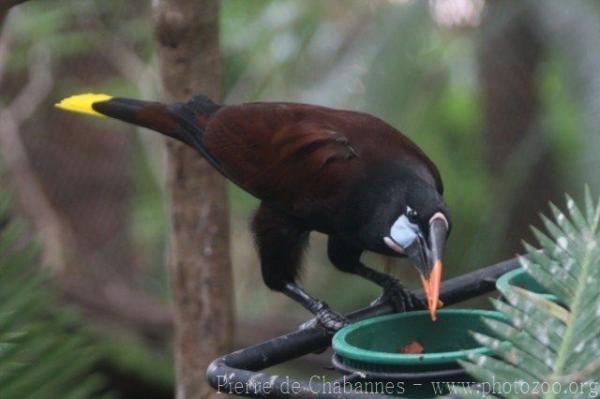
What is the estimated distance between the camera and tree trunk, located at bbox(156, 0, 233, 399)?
2293mm

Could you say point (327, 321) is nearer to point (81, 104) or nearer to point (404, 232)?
point (404, 232)

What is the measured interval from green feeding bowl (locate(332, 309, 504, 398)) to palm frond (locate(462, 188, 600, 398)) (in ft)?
1.29

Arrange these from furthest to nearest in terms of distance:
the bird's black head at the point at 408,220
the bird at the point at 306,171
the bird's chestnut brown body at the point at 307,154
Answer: the bird's chestnut brown body at the point at 307,154 → the bird at the point at 306,171 → the bird's black head at the point at 408,220

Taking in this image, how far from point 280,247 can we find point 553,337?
1.76 metres

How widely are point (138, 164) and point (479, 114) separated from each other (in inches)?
89.0

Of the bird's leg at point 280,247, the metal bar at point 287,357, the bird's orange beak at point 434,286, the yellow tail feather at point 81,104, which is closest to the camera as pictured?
the metal bar at point 287,357

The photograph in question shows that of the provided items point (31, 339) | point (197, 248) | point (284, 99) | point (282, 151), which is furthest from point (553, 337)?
point (284, 99)

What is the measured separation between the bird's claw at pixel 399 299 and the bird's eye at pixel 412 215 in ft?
0.54

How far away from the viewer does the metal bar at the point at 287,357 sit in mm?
1256

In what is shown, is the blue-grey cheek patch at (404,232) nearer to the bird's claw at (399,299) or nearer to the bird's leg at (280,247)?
A: the bird's claw at (399,299)

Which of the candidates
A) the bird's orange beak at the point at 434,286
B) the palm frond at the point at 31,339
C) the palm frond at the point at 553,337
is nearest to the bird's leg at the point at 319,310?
the bird's orange beak at the point at 434,286

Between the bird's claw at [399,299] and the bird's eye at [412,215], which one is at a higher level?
the bird's eye at [412,215]

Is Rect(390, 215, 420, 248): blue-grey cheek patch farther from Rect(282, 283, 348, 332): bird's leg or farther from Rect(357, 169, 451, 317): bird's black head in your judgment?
Rect(282, 283, 348, 332): bird's leg

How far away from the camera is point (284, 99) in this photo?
4809 millimetres
